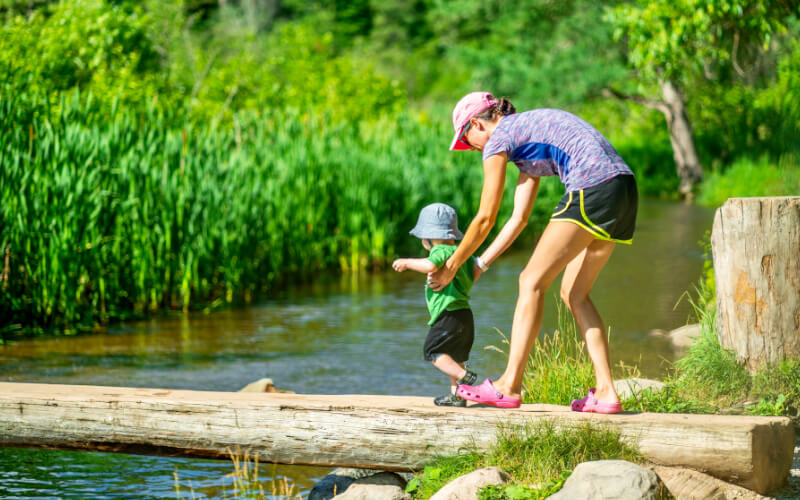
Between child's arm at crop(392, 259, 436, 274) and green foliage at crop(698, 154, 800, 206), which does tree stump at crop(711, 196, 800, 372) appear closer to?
child's arm at crop(392, 259, 436, 274)

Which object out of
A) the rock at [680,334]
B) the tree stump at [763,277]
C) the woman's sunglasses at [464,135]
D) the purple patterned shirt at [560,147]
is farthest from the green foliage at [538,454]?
the rock at [680,334]

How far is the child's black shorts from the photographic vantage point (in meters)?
5.10

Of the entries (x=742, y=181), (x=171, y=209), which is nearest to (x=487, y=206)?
Answer: (x=171, y=209)

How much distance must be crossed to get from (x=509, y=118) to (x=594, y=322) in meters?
1.10

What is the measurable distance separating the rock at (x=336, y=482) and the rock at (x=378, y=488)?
131 mm

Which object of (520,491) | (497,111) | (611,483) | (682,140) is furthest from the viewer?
(682,140)

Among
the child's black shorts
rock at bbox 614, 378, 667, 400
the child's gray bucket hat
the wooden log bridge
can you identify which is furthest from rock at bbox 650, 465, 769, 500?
the child's gray bucket hat

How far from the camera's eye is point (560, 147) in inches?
189

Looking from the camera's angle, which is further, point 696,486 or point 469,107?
point 469,107

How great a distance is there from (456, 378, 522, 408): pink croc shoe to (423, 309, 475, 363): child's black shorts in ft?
0.80

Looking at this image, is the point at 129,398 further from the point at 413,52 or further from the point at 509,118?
the point at 413,52

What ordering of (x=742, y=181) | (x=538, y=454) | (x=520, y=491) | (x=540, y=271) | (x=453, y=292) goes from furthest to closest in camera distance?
(x=742, y=181) < (x=453, y=292) < (x=540, y=271) < (x=538, y=454) < (x=520, y=491)

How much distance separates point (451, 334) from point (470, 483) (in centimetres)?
86

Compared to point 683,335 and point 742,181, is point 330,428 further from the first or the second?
point 742,181
